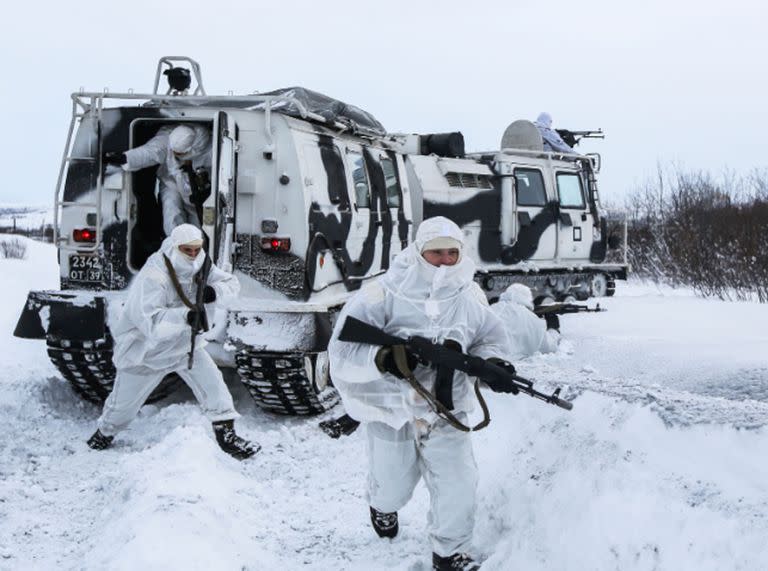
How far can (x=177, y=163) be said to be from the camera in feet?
24.6

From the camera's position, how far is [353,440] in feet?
23.2

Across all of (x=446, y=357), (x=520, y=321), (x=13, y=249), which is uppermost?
(x=446, y=357)

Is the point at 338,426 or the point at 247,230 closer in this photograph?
the point at 247,230

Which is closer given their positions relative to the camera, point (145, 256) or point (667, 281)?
point (145, 256)

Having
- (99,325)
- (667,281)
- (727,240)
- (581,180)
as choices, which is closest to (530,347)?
(99,325)

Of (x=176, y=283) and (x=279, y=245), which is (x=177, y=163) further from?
(x=176, y=283)

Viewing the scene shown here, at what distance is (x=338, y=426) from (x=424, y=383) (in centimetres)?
279

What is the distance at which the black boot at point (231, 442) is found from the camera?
6.52 metres

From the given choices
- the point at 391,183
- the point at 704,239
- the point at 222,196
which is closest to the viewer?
the point at 222,196

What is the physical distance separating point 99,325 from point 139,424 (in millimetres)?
874

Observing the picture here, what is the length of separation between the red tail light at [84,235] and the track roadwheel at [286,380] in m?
1.57

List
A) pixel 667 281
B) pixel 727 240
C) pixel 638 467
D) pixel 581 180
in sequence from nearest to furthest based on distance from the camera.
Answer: pixel 638 467 < pixel 581 180 < pixel 727 240 < pixel 667 281

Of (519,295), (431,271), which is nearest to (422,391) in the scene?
(431,271)

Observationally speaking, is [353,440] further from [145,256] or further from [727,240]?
[727,240]
